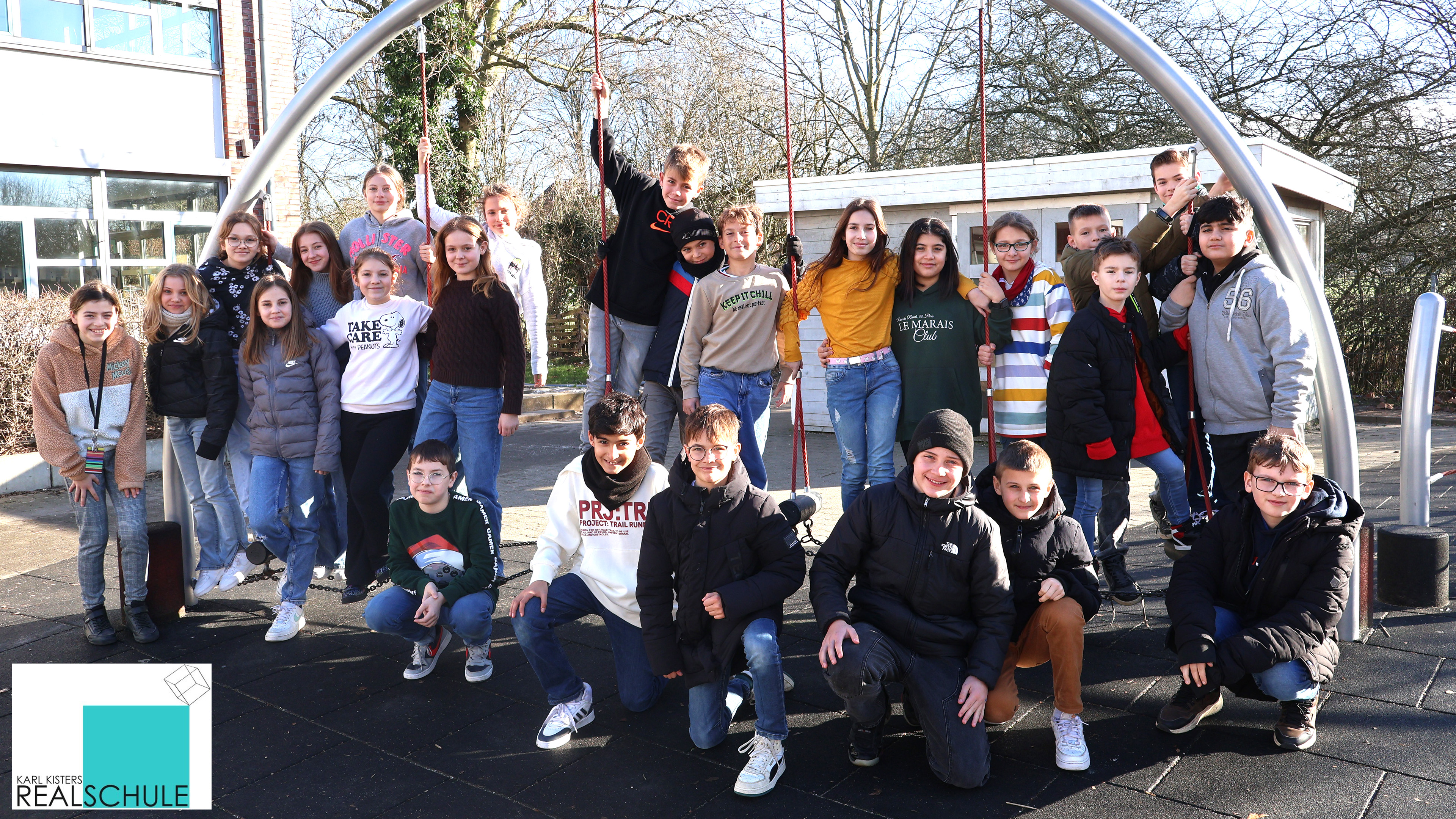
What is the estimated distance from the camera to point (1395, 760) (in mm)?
3316

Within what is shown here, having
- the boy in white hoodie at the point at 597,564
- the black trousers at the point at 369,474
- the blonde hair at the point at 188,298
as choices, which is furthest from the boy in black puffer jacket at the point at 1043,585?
the blonde hair at the point at 188,298

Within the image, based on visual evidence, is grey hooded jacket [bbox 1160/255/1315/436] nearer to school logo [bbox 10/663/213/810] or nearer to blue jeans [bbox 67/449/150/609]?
school logo [bbox 10/663/213/810]

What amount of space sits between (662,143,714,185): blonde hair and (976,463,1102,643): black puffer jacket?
2332 mm

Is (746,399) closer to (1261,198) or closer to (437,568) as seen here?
(437,568)

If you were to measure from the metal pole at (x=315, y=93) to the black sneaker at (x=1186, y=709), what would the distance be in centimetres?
436

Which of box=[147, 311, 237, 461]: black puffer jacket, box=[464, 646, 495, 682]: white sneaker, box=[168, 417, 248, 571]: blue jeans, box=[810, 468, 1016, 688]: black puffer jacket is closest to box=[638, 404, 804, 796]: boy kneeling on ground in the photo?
box=[810, 468, 1016, 688]: black puffer jacket

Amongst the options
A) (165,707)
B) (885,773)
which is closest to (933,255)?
(885,773)

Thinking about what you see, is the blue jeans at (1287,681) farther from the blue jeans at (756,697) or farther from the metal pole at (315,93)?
the metal pole at (315,93)

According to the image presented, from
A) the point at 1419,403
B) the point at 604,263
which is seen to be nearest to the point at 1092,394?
the point at 1419,403

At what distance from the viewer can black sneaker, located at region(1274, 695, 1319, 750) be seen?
3416 millimetres

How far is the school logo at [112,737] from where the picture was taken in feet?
11.0

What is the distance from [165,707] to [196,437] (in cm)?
165

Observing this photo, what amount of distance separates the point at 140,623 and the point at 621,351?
2632 millimetres

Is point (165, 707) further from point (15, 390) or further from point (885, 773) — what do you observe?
point (15, 390)
